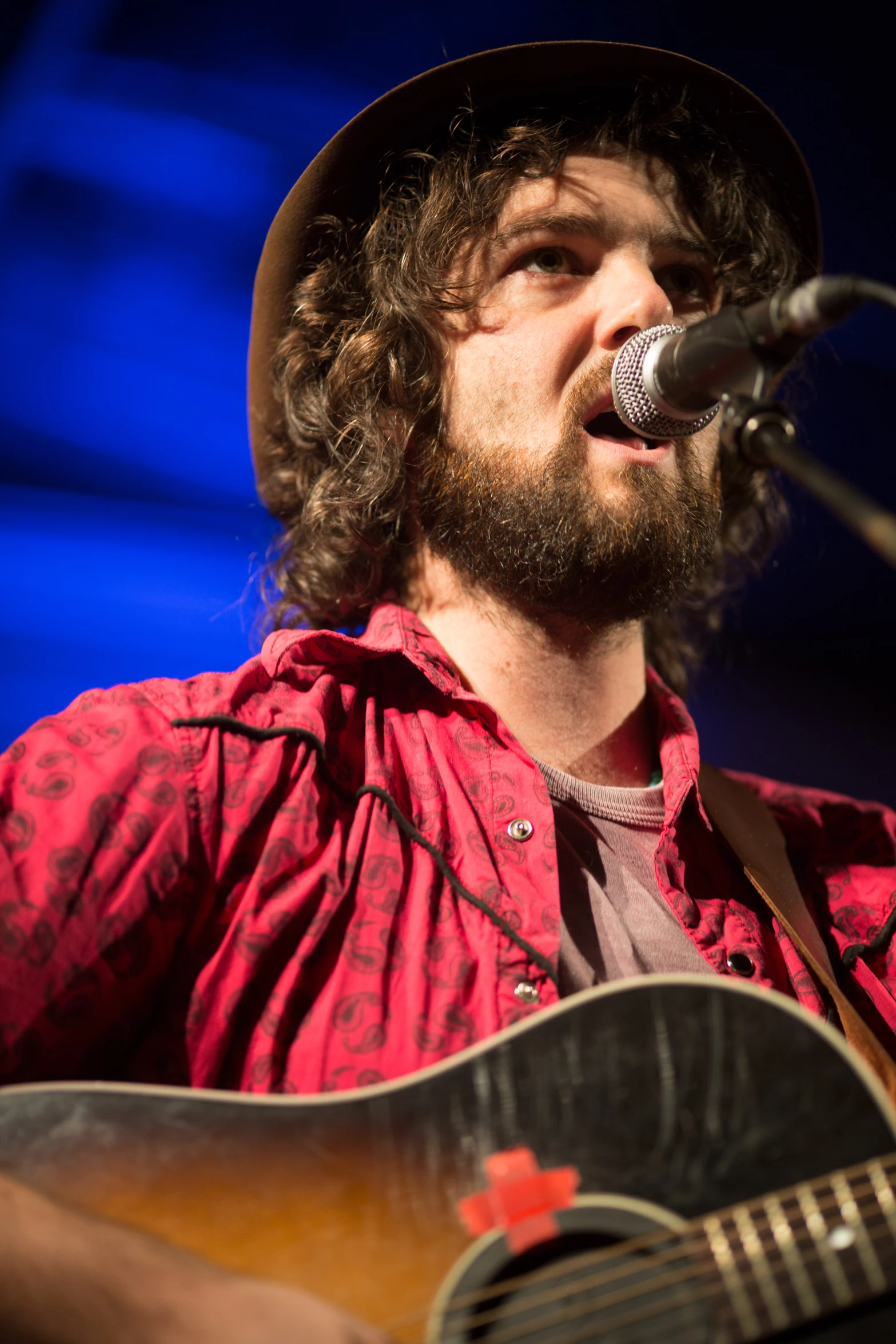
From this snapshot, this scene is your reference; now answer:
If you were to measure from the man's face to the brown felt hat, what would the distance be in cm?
17

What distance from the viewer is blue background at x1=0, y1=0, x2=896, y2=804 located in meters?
1.87

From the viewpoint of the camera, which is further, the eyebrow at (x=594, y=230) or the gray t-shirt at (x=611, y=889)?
the eyebrow at (x=594, y=230)

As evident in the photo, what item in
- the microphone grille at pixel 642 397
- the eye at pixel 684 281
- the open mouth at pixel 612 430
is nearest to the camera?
the microphone grille at pixel 642 397

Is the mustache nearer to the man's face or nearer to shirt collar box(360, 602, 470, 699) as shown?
the man's face

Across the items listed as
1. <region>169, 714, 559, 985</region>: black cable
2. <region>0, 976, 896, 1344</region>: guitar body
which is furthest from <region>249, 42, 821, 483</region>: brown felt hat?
<region>0, 976, 896, 1344</region>: guitar body

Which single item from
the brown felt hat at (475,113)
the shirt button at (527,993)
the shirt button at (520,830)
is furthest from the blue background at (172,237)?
the shirt button at (527,993)

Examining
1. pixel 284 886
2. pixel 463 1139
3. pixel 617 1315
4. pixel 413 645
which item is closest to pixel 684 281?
pixel 413 645

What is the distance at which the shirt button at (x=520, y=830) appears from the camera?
1334mm

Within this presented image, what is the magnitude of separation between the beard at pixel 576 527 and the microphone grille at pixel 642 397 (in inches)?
11.5

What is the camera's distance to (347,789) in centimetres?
135

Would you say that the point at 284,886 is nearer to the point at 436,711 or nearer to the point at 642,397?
the point at 436,711

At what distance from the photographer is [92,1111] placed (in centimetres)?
93

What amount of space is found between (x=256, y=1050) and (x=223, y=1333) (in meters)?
0.34

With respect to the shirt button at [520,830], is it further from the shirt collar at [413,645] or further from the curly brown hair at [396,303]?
the curly brown hair at [396,303]
